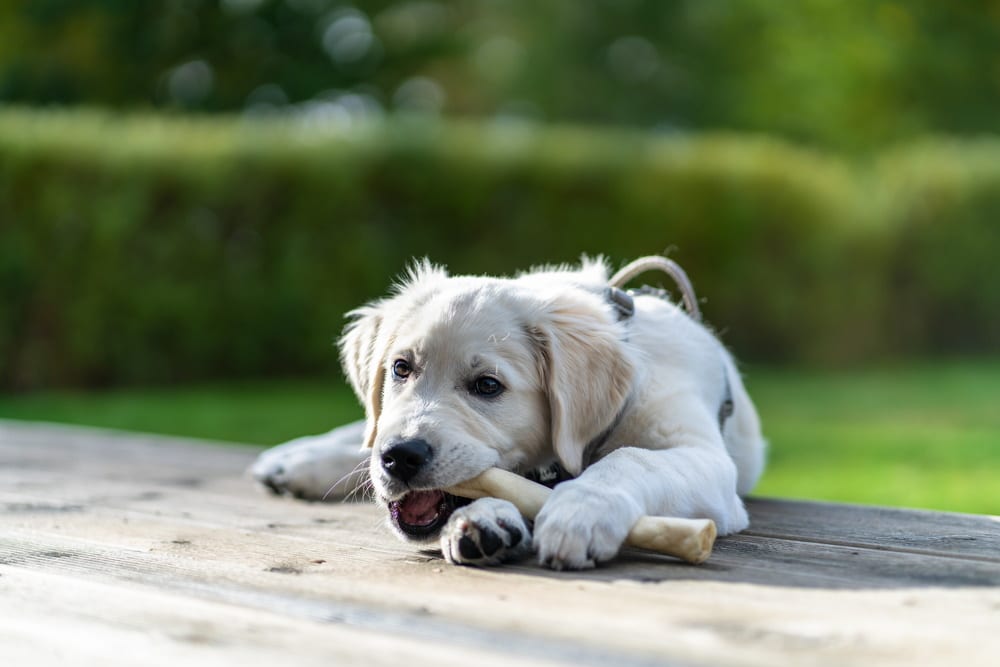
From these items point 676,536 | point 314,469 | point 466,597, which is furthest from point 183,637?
point 314,469

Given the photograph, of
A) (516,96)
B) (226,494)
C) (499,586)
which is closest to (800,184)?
(226,494)

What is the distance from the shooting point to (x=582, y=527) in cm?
285

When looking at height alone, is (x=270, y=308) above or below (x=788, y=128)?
below

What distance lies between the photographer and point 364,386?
160 inches

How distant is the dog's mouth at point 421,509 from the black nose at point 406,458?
0.15 meters

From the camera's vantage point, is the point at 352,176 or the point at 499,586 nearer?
the point at 499,586

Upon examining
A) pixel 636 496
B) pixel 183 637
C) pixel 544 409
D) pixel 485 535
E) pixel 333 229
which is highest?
pixel 333 229

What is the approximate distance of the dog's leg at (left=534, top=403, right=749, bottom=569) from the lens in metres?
2.86

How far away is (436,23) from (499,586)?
25.7 meters

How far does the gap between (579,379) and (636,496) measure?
60cm

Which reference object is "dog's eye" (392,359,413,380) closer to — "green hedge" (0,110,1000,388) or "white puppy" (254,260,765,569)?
"white puppy" (254,260,765,569)

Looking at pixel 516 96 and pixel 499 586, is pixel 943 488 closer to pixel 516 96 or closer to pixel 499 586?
pixel 499 586

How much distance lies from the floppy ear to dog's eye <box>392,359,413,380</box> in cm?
17

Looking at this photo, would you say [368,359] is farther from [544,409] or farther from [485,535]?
[485,535]
